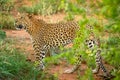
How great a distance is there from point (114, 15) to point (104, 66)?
5.48m

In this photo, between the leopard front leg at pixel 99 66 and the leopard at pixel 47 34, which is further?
the leopard at pixel 47 34

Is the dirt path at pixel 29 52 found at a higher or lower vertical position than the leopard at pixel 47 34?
lower

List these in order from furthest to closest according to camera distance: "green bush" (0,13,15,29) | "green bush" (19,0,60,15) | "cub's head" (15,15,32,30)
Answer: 1. "green bush" (19,0,60,15)
2. "green bush" (0,13,15,29)
3. "cub's head" (15,15,32,30)

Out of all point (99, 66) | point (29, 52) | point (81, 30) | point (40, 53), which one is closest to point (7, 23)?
point (29, 52)

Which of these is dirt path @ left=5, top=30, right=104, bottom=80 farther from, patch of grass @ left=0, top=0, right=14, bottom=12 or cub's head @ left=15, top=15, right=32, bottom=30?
patch of grass @ left=0, top=0, right=14, bottom=12

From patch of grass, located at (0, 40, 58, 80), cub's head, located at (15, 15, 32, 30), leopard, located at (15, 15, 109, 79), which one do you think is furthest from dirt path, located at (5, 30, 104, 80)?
cub's head, located at (15, 15, 32, 30)

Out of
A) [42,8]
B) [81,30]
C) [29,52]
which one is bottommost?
[29,52]

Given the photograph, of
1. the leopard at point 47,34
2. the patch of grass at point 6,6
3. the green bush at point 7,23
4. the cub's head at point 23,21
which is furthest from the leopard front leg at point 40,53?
the patch of grass at point 6,6

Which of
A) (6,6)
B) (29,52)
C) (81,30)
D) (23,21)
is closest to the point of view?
(81,30)

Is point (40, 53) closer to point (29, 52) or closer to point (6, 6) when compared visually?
point (29, 52)

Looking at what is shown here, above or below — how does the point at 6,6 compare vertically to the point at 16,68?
above

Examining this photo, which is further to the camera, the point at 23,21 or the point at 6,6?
the point at 6,6

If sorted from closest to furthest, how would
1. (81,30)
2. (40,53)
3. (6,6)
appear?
(81,30), (40,53), (6,6)

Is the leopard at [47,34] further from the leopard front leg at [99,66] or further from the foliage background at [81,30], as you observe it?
the foliage background at [81,30]
